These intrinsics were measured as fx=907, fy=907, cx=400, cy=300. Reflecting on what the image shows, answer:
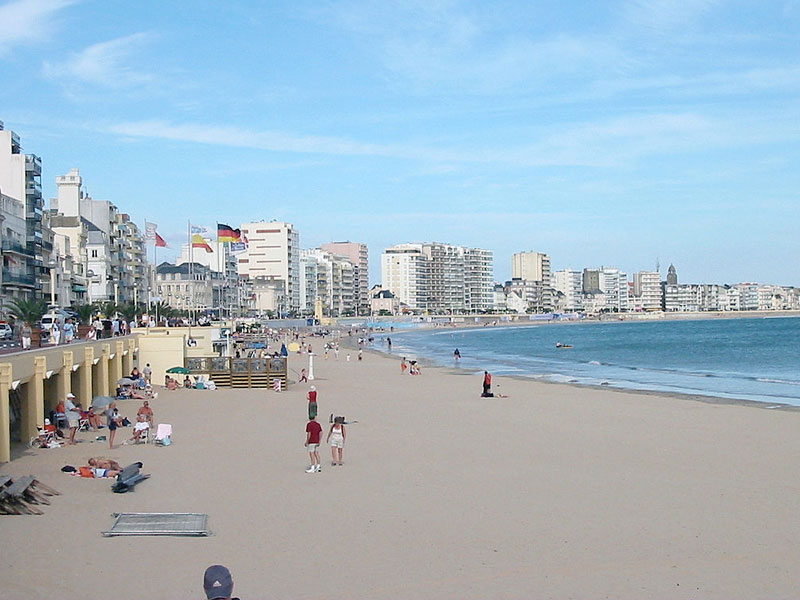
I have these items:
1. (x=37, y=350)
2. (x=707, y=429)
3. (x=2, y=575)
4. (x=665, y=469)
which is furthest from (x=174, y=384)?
(x=2, y=575)

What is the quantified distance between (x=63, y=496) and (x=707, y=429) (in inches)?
602

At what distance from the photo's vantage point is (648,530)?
11305mm

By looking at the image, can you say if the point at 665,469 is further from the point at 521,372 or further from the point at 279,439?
the point at 521,372

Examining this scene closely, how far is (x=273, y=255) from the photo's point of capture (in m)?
191

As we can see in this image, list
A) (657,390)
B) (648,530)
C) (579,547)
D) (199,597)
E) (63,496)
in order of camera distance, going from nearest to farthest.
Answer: (199,597) → (579,547) → (648,530) → (63,496) → (657,390)

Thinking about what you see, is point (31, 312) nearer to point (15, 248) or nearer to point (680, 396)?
point (15, 248)

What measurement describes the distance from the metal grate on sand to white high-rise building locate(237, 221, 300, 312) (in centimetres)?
17772

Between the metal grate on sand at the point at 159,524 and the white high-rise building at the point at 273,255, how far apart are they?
178m

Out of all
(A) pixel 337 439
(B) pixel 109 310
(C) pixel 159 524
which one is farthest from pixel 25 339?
(B) pixel 109 310

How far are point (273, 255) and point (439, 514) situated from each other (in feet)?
594

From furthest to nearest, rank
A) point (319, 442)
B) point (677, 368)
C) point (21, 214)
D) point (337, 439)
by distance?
point (21, 214), point (677, 368), point (337, 439), point (319, 442)

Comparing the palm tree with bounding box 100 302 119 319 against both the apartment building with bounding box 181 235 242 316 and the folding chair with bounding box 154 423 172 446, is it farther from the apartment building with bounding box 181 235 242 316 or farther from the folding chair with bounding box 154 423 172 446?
the apartment building with bounding box 181 235 242 316

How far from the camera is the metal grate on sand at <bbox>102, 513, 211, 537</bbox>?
10.7 m

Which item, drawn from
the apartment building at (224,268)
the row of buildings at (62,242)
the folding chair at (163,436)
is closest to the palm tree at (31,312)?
the row of buildings at (62,242)
